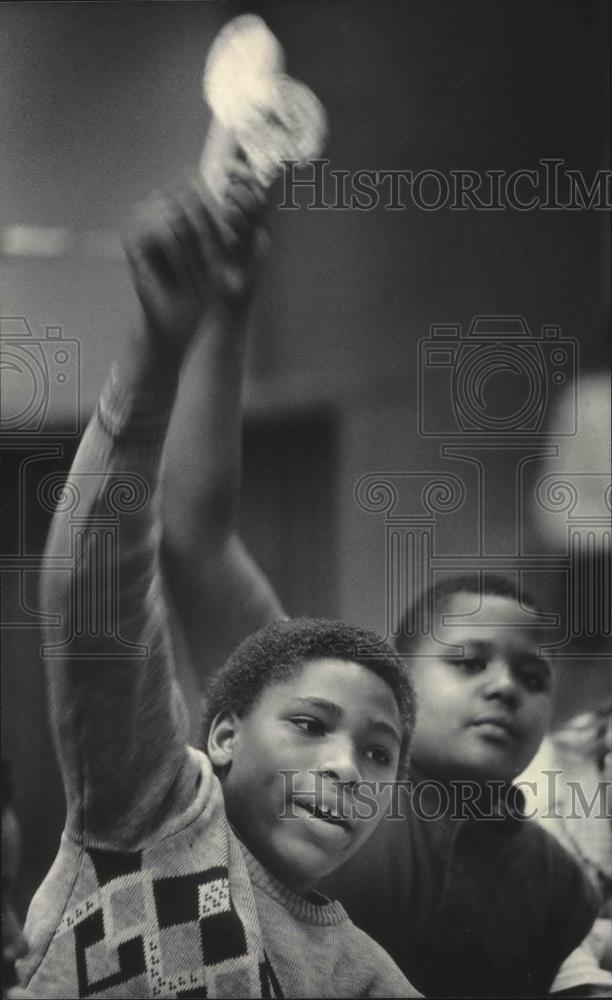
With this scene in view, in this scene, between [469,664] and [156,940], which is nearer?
[156,940]

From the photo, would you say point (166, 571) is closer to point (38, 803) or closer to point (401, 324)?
point (38, 803)

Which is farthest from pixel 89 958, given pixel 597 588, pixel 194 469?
pixel 597 588

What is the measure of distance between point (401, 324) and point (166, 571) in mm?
709

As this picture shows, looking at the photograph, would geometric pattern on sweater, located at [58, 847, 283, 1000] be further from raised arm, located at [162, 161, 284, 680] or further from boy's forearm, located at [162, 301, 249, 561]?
boy's forearm, located at [162, 301, 249, 561]

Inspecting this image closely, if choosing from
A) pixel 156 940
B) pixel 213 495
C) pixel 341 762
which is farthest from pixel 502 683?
pixel 156 940

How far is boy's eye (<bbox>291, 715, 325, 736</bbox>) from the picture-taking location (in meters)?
2.43

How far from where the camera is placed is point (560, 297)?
8.45ft

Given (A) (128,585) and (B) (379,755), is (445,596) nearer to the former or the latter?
(B) (379,755)

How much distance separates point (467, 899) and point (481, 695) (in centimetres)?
42

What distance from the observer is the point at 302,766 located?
2420 millimetres

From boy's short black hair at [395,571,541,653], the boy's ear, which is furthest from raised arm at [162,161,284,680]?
boy's short black hair at [395,571,541,653]

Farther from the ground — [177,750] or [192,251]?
[192,251]

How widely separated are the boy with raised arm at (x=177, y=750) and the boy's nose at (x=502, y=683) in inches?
7.1

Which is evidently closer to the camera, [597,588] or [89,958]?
[89,958]
